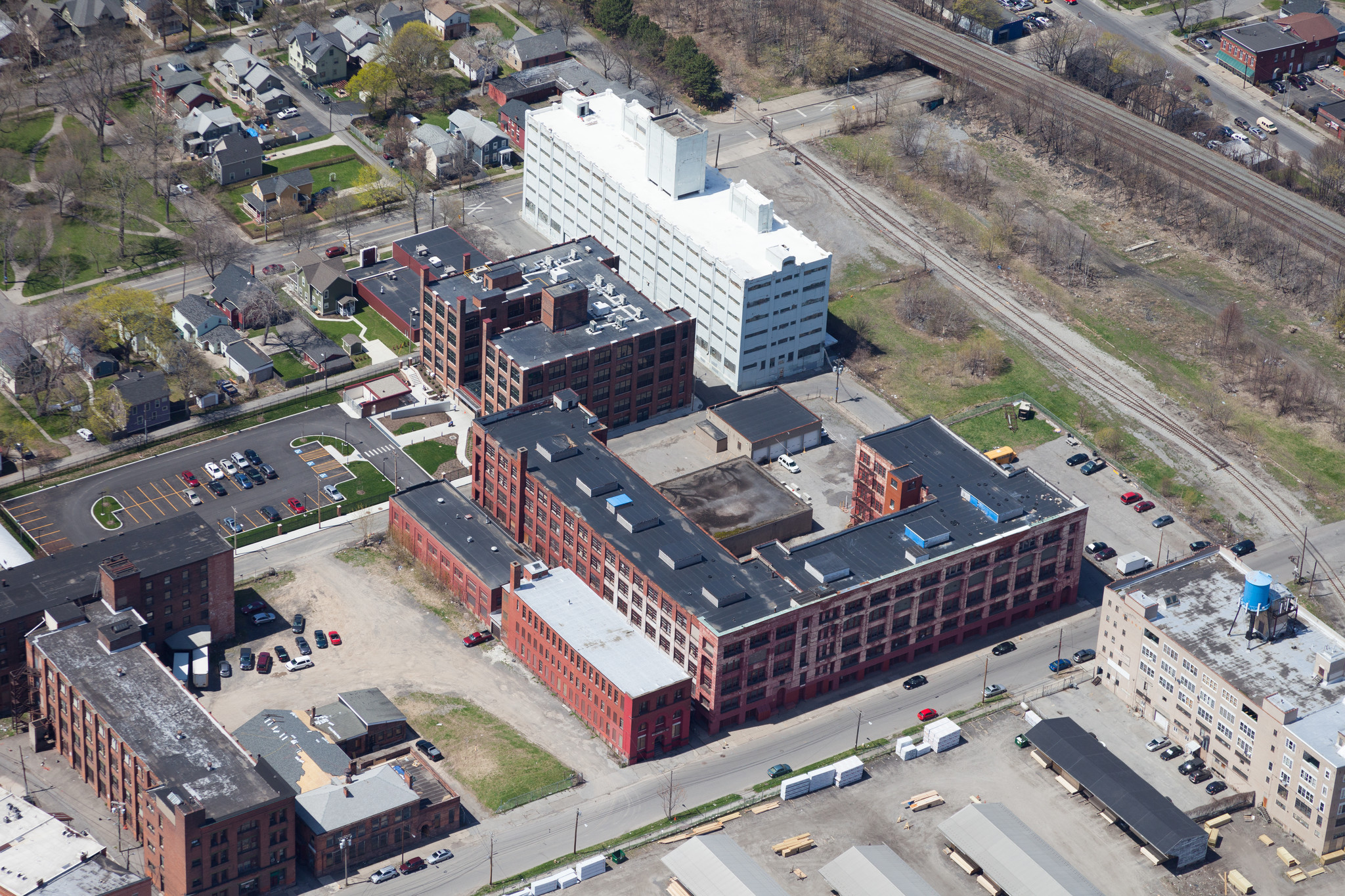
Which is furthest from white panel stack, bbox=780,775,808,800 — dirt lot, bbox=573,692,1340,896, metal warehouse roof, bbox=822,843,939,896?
metal warehouse roof, bbox=822,843,939,896

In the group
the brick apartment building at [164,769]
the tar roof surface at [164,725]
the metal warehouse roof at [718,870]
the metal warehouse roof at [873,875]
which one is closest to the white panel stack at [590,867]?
the metal warehouse roof at [718,870]

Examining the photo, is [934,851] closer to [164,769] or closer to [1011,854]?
[1011,854]

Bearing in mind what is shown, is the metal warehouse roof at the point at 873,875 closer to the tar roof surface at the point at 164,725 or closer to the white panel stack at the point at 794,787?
the white panel stack at the point at 794,787

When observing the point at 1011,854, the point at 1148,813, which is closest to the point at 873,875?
the point at 1011,854

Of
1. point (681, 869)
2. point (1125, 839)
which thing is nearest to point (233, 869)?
point (681, 869)

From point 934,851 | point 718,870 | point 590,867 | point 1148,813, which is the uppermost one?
point 1148,813

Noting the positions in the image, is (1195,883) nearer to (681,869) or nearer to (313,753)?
(681,869)

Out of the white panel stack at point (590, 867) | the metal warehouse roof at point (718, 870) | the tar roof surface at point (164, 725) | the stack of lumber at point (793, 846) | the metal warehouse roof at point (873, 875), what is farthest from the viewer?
the stack of lumber at point (793, 846)
